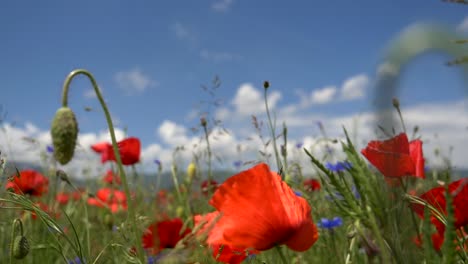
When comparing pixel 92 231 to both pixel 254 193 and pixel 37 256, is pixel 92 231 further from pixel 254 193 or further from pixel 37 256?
pixel 254 193

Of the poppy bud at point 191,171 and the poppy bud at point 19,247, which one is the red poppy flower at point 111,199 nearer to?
the poppy bud at point 191,171

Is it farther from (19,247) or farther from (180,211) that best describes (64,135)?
(180,211)

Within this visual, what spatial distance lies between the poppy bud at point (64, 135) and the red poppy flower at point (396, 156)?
0.52m

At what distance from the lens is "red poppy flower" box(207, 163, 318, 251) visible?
0.80 m

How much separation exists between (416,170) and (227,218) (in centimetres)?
43

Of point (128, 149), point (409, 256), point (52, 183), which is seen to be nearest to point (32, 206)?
point (409, 256)

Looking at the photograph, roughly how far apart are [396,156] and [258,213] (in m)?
0.41

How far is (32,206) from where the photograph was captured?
824 millimetres

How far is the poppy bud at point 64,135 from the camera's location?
814mm

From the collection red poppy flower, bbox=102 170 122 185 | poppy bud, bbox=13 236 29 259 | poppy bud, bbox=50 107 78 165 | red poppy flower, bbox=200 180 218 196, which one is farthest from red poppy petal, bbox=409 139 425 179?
red poppy flower, bbox=102 170 122 185

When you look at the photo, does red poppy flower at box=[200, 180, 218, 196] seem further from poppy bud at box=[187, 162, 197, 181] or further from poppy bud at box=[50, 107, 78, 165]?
poppy bud at box=[50, 107, 78, 165]

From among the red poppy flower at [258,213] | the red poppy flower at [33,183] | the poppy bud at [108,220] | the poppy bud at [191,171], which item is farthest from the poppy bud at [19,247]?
the red poppy flower at [33,183]

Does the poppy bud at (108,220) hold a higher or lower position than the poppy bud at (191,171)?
lower

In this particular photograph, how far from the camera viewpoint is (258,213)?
814 millimetres
